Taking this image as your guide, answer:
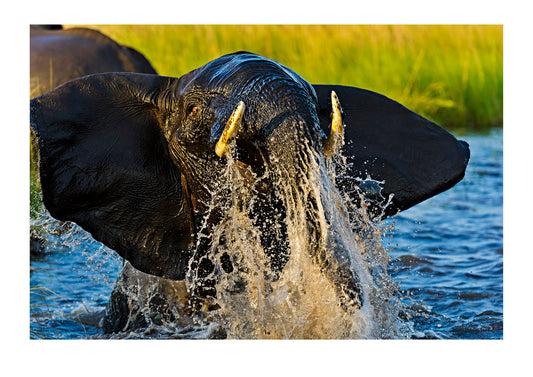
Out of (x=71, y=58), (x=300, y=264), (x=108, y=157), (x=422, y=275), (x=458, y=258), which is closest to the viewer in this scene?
(x=300, y=264)

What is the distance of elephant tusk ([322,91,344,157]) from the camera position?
339 centimetres

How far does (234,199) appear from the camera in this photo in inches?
154

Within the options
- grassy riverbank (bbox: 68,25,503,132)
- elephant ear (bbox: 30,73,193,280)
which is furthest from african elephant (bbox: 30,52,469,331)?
grassy riverbank (bbox: 68,25,503,132)

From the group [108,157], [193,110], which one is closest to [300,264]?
[193,110]

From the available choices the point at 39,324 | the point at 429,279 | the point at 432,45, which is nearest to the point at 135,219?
the point at 39,324

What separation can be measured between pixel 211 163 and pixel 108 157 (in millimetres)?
655

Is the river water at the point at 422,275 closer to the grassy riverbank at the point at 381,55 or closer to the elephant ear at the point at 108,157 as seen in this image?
the elephant ear at the point at 108,157

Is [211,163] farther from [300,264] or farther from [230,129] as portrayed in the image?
[300,264]

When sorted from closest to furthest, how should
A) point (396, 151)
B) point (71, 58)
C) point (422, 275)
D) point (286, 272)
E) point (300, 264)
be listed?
point (300, 264)
point (286, 272)
point (396, 151)
point (422, 275)
point (71, 58)

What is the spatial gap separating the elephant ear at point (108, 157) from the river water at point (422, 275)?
526mm

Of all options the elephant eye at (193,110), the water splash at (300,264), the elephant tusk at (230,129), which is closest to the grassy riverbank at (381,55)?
the water splash at (300,264)

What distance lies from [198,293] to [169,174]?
71 cm

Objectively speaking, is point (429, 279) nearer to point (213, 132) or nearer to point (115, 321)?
point (115, 321)

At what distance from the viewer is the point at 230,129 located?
3424 mm
